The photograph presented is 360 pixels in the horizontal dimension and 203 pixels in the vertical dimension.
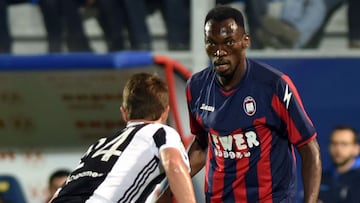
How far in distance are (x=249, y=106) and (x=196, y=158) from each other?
453 millimetres

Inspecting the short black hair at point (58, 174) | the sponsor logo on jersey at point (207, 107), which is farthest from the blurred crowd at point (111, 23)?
the sponsor logo on jersey at point (207, 107)

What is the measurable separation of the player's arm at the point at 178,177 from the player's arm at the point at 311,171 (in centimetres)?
59

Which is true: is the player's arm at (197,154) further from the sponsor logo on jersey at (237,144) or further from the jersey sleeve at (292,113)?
the jersey sleeve at (292,113)

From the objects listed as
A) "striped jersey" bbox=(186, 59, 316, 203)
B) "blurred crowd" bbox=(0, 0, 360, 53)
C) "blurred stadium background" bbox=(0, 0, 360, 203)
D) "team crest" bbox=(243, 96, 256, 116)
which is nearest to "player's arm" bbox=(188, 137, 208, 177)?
"striped jersey" bbox=(186, 59, 316, 203)

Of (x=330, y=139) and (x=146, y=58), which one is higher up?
(x=146, y=58)

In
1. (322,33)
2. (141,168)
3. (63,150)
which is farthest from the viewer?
(63,150)

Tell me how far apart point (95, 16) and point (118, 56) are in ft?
2.86

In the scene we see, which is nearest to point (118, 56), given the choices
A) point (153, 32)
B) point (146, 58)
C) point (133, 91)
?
point (146, 58)

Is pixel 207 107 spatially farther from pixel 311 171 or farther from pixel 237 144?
pixel 311 171

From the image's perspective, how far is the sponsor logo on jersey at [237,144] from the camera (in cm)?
432

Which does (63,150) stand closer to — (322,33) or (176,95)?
(176,95)

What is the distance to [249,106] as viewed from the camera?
433cm

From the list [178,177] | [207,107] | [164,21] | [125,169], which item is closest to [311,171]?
[207,107]

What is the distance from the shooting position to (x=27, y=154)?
803 centimetres
